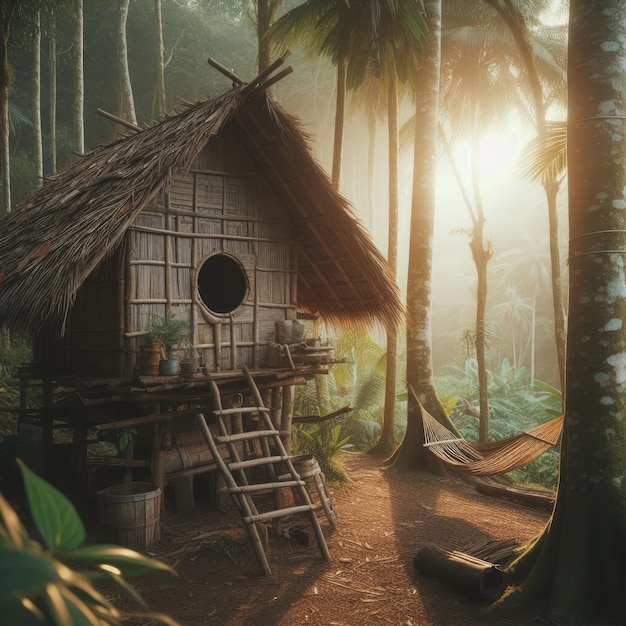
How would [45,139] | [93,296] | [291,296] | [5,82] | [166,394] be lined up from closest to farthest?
1. [166,394]
2. [93,296]
3. [291,296]
4. [5,82]
5. [45,139]

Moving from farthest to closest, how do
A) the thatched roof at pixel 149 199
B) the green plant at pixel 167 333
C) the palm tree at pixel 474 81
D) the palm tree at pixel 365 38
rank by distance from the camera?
the palm tree at pixel 474 81
the palm tree at pixel 365 38
the green plant at pixel 167 333
the thatched roof at pixel 149 199

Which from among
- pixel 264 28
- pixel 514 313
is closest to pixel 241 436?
pixel 264 28

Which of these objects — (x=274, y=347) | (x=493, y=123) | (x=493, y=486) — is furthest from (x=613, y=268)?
(x=493, y=123)

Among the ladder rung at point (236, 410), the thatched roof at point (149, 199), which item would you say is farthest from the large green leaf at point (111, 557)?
the ladder rung at point (236, 410)

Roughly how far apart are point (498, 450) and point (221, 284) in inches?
184

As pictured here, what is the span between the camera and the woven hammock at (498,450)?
648 centimetres

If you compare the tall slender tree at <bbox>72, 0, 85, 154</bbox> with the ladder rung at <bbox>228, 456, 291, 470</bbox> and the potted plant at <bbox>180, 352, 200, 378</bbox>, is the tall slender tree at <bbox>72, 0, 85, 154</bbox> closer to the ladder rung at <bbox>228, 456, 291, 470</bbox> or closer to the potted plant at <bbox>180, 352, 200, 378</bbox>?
the potted plant at <bbox>180, 352, 200, 378</bbox>

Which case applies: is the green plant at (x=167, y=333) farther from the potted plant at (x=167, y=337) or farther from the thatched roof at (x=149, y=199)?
the thatched roof at (x=149, y=199)

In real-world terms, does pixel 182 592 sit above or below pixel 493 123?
below

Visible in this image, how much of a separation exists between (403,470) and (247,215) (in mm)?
4551

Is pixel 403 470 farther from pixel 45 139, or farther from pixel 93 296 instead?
pixel 45 139

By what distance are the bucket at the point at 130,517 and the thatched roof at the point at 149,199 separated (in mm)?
1874

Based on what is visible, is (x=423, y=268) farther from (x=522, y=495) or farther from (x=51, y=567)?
(x=51, y=567)

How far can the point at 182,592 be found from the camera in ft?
15.7
